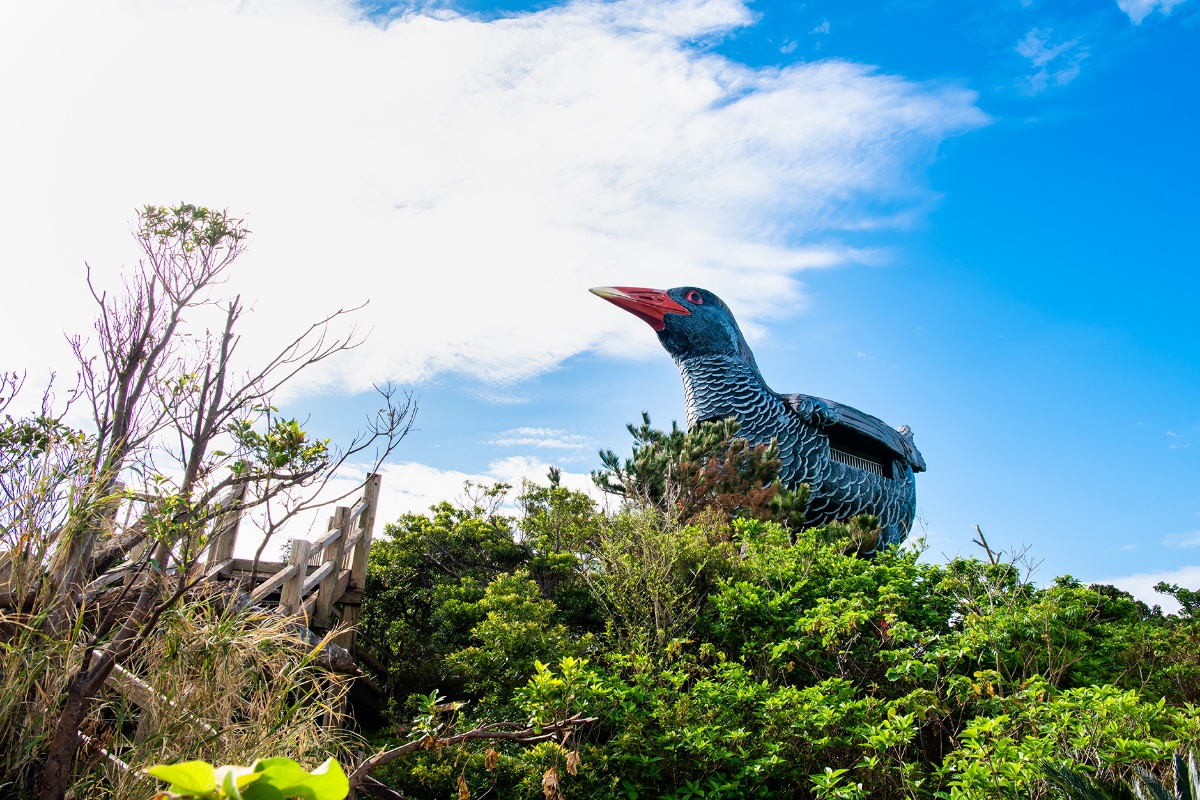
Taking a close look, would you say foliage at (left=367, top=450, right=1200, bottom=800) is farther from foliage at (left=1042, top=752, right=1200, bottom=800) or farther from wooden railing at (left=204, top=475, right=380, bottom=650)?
wooden railing at (left=204, top=475, right=380, bottom=650)

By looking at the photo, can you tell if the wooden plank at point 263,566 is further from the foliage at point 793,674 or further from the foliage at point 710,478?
the foliage at point 710,478

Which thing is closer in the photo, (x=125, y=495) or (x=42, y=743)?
(x=42, y=743)

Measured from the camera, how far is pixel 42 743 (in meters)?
3.78

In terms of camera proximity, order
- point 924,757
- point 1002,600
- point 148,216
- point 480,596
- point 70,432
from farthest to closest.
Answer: point 480,596 < point 1002,600 < point 924,757 < point 148,216 < point 70,432

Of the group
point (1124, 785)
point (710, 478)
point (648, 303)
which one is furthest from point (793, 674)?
point (648, 303)

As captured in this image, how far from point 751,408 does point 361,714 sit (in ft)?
23.3

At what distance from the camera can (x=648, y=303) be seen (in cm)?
1310

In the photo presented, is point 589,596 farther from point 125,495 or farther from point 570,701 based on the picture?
Result: point 125,495

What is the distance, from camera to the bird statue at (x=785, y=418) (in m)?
12.3

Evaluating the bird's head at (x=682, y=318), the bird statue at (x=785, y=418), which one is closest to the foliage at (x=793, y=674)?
the bird statue at (x=785, y=418)

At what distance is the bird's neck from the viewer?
12.5 meters

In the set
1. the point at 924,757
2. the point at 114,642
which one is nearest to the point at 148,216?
the point at 114,642

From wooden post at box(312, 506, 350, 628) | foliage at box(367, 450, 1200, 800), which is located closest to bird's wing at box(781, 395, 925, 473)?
foliage at box(367, 450, 1200, 800)

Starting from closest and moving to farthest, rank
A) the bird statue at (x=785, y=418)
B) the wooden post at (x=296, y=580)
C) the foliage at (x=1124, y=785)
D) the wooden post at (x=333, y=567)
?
the foliage at (x=1124, y=785)
the wooden post at (x=296, y=580)
the wooden post at (x=333, y=567)
the bird statue at (x=785, y=418)
